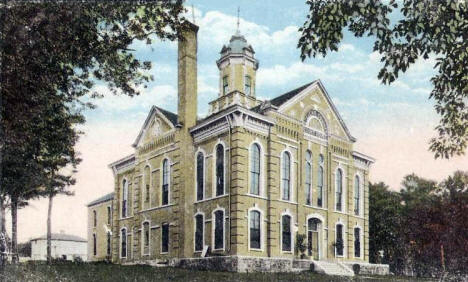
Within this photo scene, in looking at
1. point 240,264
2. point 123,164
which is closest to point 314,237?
point 240,264

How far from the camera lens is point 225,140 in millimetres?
24484

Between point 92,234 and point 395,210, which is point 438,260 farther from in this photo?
point 92,234

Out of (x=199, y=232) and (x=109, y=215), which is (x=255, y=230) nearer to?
(x=199, y=232)

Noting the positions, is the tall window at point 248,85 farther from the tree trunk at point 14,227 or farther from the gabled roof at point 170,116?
the tree trunk at point 14,227

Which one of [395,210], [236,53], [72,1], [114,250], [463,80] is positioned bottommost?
[114,250]

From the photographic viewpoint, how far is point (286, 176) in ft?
84.2

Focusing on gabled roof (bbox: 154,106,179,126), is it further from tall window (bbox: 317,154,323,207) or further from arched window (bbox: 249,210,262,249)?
tall window (bbox: 317,154,323,207)

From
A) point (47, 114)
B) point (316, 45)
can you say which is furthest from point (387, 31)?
point (47, 114)

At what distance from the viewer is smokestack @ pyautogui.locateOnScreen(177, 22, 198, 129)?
85.6 ft

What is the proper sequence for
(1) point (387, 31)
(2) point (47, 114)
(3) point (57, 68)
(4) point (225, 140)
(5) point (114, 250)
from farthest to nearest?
1. (5) point (114, 250)
2. (4) point (225, 140)
3. (2) point (47, 114)
4. (3) point (57, 68)
5. (1) point (387, 31)

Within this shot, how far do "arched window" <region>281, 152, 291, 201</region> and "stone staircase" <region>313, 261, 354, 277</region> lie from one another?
346 cm

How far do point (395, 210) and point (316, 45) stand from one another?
34.7 m

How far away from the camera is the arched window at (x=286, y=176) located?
83.6ft

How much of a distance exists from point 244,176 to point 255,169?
2.88 ft
